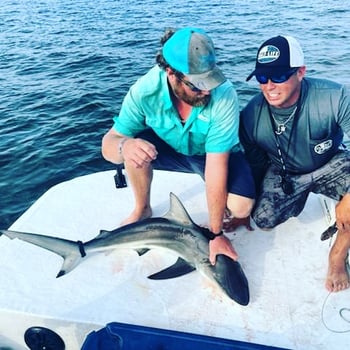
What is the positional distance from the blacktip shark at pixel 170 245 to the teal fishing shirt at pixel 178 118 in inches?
20.0

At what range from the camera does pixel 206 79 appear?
2963 millimetres

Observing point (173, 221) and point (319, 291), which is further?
point (173, 221)

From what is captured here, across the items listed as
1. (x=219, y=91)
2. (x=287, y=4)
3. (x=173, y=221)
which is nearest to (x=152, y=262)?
(x=173, y=221)

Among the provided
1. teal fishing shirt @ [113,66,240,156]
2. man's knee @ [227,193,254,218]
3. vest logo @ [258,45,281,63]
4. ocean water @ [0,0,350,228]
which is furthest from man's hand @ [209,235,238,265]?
ocean water @ [0,0,350,228]

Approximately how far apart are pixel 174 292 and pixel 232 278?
0.41m

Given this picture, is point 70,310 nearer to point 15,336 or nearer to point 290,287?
point 15,336

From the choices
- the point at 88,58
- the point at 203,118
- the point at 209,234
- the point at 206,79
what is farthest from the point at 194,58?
the point at 88,58

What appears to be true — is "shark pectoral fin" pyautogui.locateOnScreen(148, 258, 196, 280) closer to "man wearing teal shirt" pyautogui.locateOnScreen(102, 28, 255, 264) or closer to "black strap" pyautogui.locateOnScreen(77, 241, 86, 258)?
"man wearing teal shirt" pyautogui.locateOnScreen(102, 28, 255, 264)

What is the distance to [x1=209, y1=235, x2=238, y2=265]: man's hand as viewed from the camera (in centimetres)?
317

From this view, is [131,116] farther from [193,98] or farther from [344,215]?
[344,215]

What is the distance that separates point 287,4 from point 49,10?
10.7m

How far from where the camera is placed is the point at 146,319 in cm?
286

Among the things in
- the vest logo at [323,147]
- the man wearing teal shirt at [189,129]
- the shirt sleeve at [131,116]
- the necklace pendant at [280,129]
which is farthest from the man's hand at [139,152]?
the vest logo at [323,147]

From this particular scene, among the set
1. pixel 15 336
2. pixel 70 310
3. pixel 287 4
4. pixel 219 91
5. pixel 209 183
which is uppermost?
pixel 219 91
